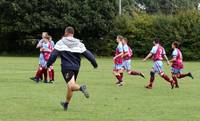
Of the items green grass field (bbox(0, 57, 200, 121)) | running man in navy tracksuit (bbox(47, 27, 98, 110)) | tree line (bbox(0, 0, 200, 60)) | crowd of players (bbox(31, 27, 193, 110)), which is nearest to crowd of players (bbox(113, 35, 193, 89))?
crowd of players (bbox(31, 27, 193, 110))

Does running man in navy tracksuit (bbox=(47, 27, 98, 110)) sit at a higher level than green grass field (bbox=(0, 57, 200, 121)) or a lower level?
higher

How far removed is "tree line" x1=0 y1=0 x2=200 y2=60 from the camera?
54.6 meters

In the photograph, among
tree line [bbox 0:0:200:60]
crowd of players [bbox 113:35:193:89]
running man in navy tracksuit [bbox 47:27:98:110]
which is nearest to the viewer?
running man in navy tracksuit [bbox 47:27:98:110]

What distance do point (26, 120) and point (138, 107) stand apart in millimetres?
3653

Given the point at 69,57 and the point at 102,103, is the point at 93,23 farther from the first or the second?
the point at 69,57

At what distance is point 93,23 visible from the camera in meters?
56.8

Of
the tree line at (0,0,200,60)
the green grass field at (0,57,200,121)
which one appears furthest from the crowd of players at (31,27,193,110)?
the tree line at (0,0,200,60)

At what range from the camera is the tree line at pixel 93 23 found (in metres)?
54.6

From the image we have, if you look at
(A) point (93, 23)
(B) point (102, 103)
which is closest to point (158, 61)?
(B) point (102, 103)

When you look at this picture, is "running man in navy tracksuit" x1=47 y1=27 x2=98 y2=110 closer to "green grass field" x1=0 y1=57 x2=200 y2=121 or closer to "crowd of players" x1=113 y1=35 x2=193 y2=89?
"green grass field" x1=0 y1=57 x2=200 y2=121

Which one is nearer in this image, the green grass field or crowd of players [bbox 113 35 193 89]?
the green grass field

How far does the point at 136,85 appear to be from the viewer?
2233 cm

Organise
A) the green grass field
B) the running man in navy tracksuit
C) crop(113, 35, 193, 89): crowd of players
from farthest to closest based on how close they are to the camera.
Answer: crop(113, 35, 193, 89): crowd of players < the running man in navy tracksuit < the green grass field

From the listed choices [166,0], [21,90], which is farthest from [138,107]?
[166,0]
